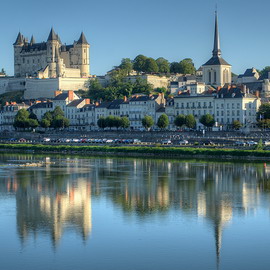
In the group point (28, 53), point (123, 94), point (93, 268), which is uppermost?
point (28, 53)

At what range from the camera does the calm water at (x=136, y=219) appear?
1739cm

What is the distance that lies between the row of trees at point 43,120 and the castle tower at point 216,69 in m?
15.2

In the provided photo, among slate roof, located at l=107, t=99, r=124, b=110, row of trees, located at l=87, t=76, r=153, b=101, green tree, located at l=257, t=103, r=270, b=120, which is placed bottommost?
green tree, located at l=257, t=103, r=270, b=120

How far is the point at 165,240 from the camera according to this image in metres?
19.1

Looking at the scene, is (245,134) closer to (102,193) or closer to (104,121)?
(104,121)

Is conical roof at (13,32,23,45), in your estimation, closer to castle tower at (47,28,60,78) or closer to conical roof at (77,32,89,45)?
castle tower at (47,28,60,78)

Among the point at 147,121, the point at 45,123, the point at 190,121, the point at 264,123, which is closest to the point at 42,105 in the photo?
the point at 45,123

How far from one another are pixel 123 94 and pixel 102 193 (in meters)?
45.5

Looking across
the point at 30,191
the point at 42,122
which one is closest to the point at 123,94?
the point at 42,122

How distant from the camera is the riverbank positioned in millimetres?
40122

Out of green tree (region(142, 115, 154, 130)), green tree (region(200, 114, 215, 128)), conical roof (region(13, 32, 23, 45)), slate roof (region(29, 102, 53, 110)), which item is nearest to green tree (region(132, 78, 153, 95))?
slate roof (region(29, 102, 53, 110))

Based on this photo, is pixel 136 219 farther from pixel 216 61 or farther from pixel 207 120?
pixel 216 61

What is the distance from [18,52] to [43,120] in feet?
92.7

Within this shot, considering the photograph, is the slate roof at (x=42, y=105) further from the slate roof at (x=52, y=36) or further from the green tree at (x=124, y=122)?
the slate roof at (x=52, y=36)
